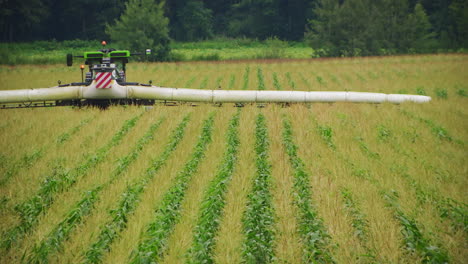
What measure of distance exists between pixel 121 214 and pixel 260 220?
2200mm

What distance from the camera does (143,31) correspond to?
4569 centimetres

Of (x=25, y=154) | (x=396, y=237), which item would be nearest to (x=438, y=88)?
(x=396, y=237)

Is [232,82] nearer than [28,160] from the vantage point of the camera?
No

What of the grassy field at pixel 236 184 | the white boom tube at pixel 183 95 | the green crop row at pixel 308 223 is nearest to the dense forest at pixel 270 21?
the white boom tube at pixel 183 95

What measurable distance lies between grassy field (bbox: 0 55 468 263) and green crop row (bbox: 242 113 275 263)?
24 millimetres

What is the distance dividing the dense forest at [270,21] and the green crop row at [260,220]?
37618 millimetres

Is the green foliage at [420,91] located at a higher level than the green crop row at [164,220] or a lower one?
higher

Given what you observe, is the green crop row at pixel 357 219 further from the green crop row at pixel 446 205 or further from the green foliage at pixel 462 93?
the green foliage at pixel 462 93

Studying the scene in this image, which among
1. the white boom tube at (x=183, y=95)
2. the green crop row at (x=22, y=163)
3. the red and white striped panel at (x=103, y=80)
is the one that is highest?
the red and white striped panel at (x=103, y=80)

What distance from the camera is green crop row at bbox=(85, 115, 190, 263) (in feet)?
18.9

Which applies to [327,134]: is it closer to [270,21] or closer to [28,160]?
[28,160]

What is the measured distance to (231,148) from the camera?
35.3ft

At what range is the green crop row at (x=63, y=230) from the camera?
Answer: 18.5ft

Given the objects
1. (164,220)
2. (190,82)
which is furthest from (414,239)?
(190,82)
